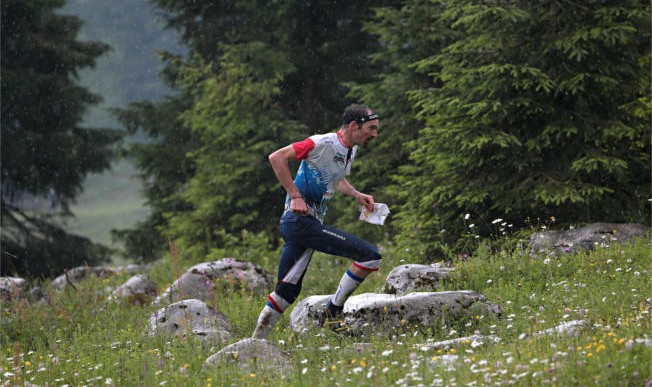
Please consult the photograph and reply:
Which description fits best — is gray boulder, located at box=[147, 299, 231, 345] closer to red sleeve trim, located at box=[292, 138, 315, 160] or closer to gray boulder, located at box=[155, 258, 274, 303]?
red sleeve trim, located at box=[292, 138, 315, 160]

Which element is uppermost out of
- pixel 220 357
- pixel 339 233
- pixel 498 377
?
pixel 339 233

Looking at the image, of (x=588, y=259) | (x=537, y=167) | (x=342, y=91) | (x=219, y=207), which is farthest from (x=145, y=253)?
(x=588, y=259)

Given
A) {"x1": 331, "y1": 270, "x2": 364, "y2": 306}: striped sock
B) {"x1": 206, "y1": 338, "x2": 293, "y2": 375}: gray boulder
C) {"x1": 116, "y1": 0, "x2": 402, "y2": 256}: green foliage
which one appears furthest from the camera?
{"x1": 116, "y1": 0, "x2": 402, "y2": 256}: green foliage

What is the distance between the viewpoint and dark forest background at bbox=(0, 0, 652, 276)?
11.8 m

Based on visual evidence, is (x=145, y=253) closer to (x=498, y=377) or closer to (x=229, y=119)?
(x=229, y=119)

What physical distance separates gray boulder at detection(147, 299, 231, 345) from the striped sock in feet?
4.22

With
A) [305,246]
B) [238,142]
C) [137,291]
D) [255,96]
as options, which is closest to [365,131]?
[305,246]

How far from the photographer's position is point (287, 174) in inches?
284

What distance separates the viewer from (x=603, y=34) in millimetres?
11383

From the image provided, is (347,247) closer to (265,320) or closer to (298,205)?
(298,205)

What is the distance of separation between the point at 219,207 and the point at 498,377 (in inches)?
588

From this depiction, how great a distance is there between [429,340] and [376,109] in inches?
425

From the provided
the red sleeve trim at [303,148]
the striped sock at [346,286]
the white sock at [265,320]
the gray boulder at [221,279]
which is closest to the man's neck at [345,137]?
the red sleeve trim at [303,148]

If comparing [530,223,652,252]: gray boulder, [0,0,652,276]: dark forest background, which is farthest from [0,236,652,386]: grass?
[0,0,652,276]: dark forest background
